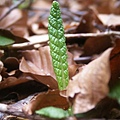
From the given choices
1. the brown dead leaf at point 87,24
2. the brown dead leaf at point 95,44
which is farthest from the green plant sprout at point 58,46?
the brown dead leaf at point 87,24

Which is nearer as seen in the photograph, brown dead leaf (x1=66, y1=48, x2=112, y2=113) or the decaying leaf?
brown dead leaf (x1=66, y1=48, x2=112, y2=113)

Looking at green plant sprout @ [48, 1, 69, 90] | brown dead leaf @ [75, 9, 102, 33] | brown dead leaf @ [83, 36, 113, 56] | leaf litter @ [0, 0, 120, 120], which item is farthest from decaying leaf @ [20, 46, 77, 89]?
brown dead leaf @ [75, 9, 102, 33]

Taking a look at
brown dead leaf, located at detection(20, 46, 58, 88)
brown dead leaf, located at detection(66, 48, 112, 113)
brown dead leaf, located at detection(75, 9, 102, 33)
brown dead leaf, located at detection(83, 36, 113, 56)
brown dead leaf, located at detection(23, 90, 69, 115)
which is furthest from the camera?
brown dead leaf, located at detection(75, 9, 102, 33)

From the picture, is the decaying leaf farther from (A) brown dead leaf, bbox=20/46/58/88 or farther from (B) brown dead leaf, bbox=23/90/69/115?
(B) brown dead leaf, bbox=23/90/69/115

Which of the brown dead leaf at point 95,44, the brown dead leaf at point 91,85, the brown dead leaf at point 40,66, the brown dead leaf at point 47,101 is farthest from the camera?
the brown dead leaf at point 95,44

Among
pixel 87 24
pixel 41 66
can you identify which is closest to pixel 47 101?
pixel 41 66

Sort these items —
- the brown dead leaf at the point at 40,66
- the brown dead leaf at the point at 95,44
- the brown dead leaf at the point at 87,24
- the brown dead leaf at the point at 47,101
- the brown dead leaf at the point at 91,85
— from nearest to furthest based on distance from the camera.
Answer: the brown dead leaf at the point at 91,85 < the brown dead leaf at the point at 47,101 < the brown dead leaf at the point at 40,66 < the brown dead leaf at the point at 95,44 < the brown dead leaf at the point at 87,24

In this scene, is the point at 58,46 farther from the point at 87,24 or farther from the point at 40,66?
the point at 87,24

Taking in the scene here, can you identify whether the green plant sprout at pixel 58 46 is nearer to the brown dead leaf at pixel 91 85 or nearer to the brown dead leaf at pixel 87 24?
the brown dead leaf at pixel 91 85
